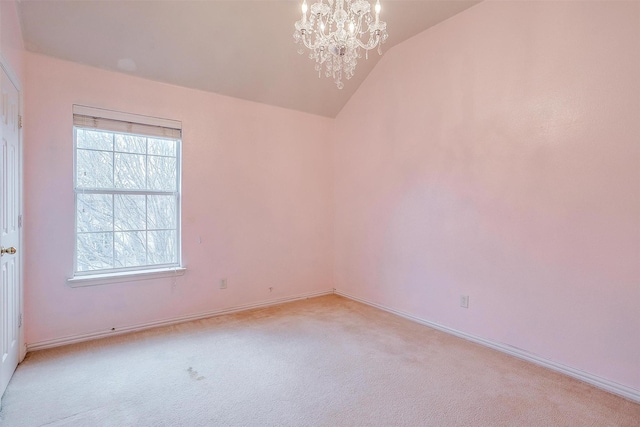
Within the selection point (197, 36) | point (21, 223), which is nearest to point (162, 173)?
point (21, 223)

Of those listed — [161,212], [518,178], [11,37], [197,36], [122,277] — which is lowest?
[122,277]

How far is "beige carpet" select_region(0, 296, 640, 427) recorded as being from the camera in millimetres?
1956

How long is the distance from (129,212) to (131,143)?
0.68 meters

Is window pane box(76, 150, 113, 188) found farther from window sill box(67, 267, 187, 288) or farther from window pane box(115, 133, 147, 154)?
window sill box(67, 267, 187, 288)

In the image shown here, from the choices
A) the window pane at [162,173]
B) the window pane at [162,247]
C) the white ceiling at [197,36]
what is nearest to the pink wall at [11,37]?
the white ceiling at [197,36]

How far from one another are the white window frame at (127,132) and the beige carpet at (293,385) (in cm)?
56

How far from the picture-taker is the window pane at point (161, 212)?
3426mm

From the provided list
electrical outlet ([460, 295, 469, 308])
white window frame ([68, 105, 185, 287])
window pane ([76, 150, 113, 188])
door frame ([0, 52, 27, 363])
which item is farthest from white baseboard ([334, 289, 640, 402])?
door frame ([0, 52, 27, 363])

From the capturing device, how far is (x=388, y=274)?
12.9 ft

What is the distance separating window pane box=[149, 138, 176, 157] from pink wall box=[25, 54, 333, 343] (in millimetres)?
144

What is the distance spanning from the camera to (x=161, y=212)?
3.48m

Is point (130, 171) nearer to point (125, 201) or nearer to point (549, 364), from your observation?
point (125, 201)

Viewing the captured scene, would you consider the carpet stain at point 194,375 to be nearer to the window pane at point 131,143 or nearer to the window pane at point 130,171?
the window pane at point 130,171

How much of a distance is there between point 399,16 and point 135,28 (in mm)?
2395
